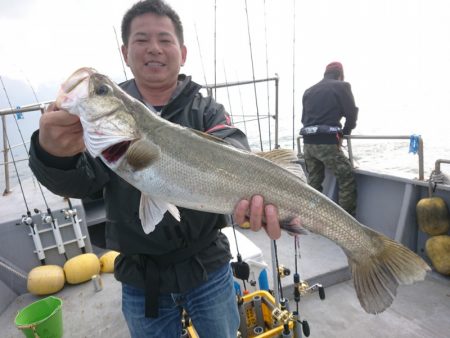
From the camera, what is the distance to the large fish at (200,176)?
1.86 metres

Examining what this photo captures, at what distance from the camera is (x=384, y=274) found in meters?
2.06

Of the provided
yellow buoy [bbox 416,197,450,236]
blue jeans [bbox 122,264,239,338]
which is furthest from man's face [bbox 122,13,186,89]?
yellow buoy [bbox 416,197,450,236]

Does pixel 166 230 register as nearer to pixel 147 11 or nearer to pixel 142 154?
pixel 142 154

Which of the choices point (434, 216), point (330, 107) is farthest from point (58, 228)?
point (434, 216)

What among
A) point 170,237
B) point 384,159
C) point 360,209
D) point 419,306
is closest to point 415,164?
point 384,159

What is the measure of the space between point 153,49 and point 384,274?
6.93ft

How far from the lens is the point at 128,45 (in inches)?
90.4

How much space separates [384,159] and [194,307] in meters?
13.4

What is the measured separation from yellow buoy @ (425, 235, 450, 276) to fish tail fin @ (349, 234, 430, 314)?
3.20 m

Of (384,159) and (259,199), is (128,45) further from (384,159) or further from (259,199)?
(384,159)

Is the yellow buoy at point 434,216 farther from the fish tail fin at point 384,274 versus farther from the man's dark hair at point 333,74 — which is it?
the fish tail fin at point 384,274

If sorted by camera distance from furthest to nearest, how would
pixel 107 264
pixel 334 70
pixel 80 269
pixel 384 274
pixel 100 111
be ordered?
pixel 334 70 → pixel 107 264 → pixel 80 269 → pixel 384 274 → pixel 100 111

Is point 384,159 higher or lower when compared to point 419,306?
lower

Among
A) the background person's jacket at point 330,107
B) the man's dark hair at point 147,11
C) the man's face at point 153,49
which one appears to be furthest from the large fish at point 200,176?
the background person's jacket at point 330,107
